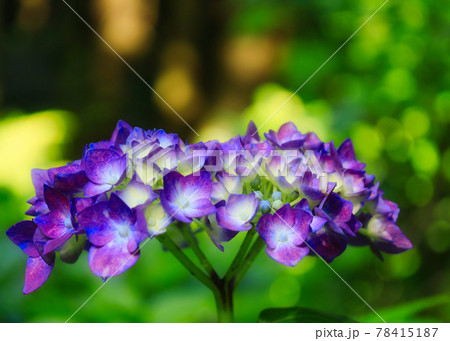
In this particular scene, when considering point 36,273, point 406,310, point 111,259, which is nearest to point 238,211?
point 111,259

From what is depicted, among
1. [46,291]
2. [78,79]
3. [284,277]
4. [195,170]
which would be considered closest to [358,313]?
[284,277]

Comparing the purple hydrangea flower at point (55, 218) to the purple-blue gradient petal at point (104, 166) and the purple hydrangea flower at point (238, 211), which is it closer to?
the purple-blue gradient petal at point (104, 166)

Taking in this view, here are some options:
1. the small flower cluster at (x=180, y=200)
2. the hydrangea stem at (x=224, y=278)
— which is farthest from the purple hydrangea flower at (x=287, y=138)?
the hydrangea stem at (x=224, y=278)

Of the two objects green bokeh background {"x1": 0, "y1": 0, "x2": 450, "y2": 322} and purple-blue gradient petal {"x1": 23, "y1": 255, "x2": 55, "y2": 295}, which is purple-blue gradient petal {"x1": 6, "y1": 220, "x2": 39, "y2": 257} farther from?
green bokeh background {"x1": 0, "y1": 0, "x2": 450, "y2": 322}

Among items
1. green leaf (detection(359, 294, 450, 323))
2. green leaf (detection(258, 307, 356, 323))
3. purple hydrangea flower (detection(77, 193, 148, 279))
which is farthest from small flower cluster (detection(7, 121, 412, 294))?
green leaf (detection(359, 294, 450, 323))

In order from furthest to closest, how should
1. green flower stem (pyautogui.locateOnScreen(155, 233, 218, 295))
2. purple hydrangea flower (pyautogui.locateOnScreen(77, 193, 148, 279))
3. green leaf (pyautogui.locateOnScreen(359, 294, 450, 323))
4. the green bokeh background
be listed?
the green bokeh background < green leaf (pyautogui.locateOnScreen(359, 294, 450, 323)) < green flower stem (pyautogui.locateOnScreen(155, 233, 218, 295)) < purple hydrangea flower (pyautogui.locateOnScreen(77, 193, 148, 279))
